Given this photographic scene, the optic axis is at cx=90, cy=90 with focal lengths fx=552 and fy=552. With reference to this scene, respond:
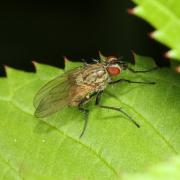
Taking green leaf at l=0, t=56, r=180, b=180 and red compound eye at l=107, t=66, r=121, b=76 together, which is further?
red compound eye at l=107, t=66, r=121, b=76

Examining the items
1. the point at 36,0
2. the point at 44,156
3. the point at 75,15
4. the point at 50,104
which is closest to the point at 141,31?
the point at 75,15

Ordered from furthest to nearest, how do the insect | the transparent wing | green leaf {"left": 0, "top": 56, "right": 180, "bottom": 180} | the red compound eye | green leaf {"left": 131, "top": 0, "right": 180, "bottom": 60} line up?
the red compound eye, the insect, the transparent wing, green leaf {"left": 0, "top": 56, "right": 180, "bottom": 180}, green leaf {"left": 131, "top": 0, "right": 180, "bottom": 60}

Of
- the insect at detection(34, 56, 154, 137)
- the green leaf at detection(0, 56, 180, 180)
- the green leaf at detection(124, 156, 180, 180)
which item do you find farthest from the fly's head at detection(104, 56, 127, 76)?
the green leaf at detection(124, 156, 180, 180)

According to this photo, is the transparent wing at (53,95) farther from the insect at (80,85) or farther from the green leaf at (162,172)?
the green leaf at (162,172)

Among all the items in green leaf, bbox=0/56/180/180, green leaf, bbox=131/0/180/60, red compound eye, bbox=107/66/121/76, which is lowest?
green leaf, bbox=0/56/180/180

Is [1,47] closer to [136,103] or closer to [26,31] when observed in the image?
[26,31]

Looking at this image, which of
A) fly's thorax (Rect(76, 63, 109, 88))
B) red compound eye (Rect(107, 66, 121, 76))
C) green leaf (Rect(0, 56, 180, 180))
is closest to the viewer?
green leaf (Rect(0, 56, 180, 180))

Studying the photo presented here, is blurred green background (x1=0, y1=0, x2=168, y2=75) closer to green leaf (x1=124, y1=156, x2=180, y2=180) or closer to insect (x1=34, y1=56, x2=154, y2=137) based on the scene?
insect (x1=34, y1=56, x2=154, y2=137)
